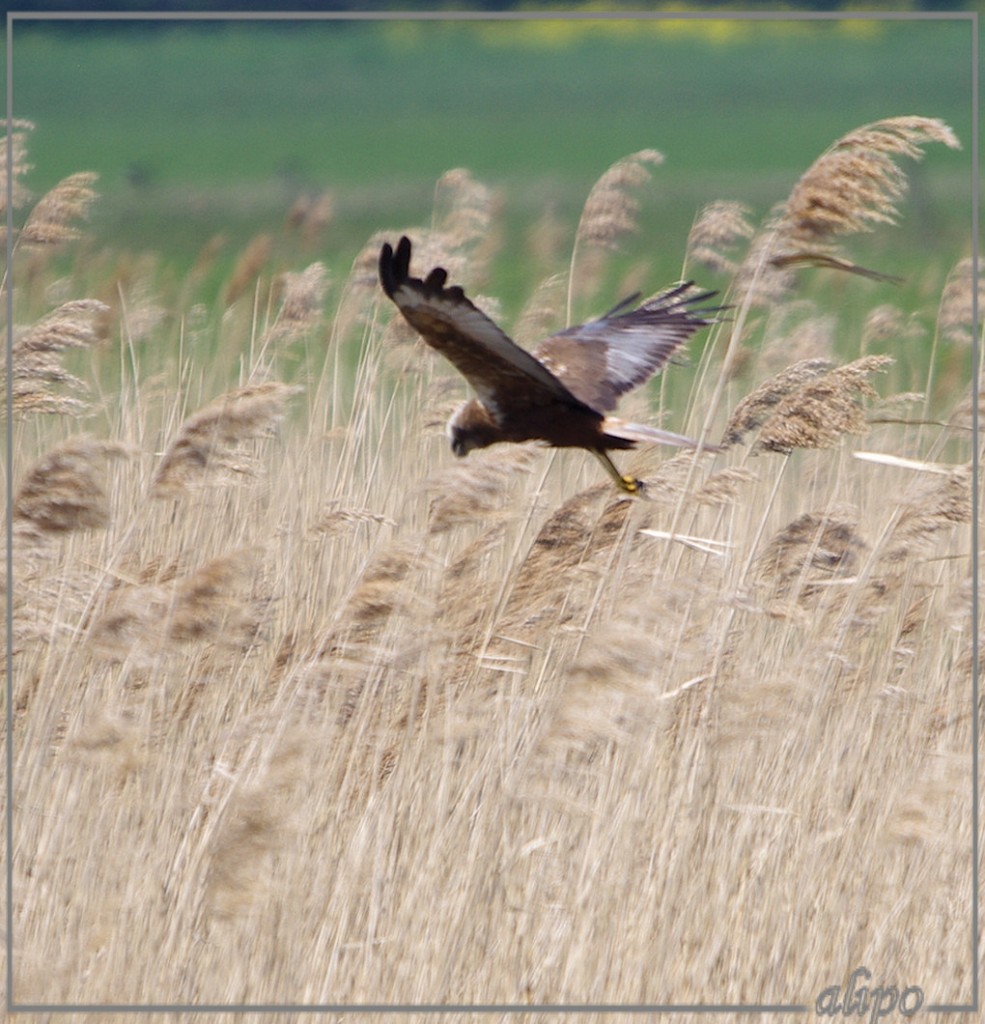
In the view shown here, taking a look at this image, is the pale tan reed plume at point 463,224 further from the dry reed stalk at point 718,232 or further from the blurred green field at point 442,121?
the blurred green field at point 442,121

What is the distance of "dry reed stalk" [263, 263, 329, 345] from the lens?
3.88m

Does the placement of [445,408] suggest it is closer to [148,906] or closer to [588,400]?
[588,400]

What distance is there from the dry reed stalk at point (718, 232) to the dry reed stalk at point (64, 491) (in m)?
1.66

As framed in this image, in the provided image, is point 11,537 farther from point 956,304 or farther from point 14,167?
point 956,304

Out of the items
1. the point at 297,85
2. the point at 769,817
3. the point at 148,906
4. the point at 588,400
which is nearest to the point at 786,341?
the point at 588,400

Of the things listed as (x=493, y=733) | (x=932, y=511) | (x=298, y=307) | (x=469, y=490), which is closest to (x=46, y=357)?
(x=298, y=307)

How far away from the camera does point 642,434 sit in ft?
10.1

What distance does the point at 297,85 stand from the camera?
26094mm

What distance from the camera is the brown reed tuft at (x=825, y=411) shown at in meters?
2.72

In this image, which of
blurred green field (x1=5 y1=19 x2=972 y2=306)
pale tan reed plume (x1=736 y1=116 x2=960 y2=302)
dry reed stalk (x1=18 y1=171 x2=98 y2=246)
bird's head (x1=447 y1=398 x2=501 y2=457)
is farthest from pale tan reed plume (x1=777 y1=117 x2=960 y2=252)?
blurred green field (x1=5 y1=19 x2=972 y2=306)

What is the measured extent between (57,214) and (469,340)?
177 centimetres

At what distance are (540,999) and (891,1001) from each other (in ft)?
2.40

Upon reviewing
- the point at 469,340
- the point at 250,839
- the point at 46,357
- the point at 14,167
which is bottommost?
the point at 250,839

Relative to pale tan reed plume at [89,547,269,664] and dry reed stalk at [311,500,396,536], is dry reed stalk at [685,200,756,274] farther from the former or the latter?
pale tan reed plume at [89,547,269,664]
